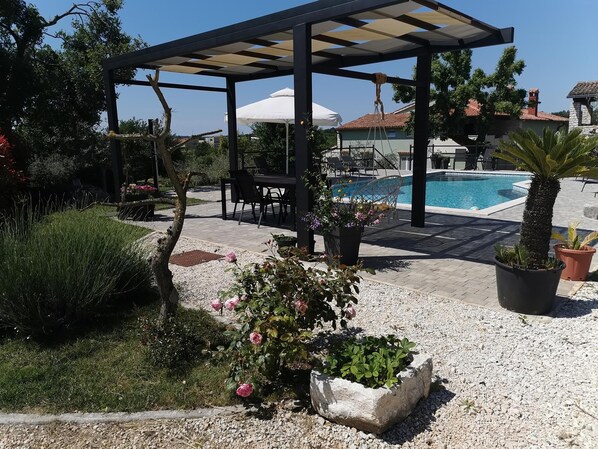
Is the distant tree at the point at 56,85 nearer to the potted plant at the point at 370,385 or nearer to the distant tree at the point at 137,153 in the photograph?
the distant tree at the point at 137,153

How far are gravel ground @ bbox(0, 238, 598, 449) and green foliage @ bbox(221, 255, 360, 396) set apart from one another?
0.30 metres

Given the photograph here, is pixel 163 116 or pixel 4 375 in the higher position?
pixel 163 116

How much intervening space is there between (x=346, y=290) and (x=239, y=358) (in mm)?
818

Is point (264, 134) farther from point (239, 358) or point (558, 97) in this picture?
point (558, 97)

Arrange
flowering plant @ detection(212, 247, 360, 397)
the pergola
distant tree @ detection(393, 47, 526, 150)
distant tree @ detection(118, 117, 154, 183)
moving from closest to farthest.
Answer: flowering plant @ detection(212, 247, 360, 397), the pergola, distant tree @ detection(118, 117, 154, 183), distant tree @ detection(393, 47, 526, 150)

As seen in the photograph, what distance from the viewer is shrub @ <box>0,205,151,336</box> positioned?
339 cm

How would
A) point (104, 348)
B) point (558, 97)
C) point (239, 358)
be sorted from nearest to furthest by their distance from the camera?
point (239, 358)
point (104, 348)
point (558, 97)

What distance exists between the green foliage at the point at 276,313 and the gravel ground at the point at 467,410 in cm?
30

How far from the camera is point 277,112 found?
1006 cm

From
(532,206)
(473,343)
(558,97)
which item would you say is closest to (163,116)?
(473,343)

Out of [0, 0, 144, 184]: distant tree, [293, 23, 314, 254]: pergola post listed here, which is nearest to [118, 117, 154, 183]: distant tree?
[0, 0, 144, 184]: distant tree

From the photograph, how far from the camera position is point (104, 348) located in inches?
130

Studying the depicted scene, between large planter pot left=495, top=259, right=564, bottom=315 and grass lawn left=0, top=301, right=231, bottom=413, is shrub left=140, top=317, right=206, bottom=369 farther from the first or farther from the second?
large planter pot left=495, top=259, right=564, bottom=315

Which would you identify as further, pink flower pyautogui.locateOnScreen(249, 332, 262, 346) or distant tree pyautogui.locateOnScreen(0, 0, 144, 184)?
distant tree pyautogui.locateOnScreen(0, 0, 144, 184)
